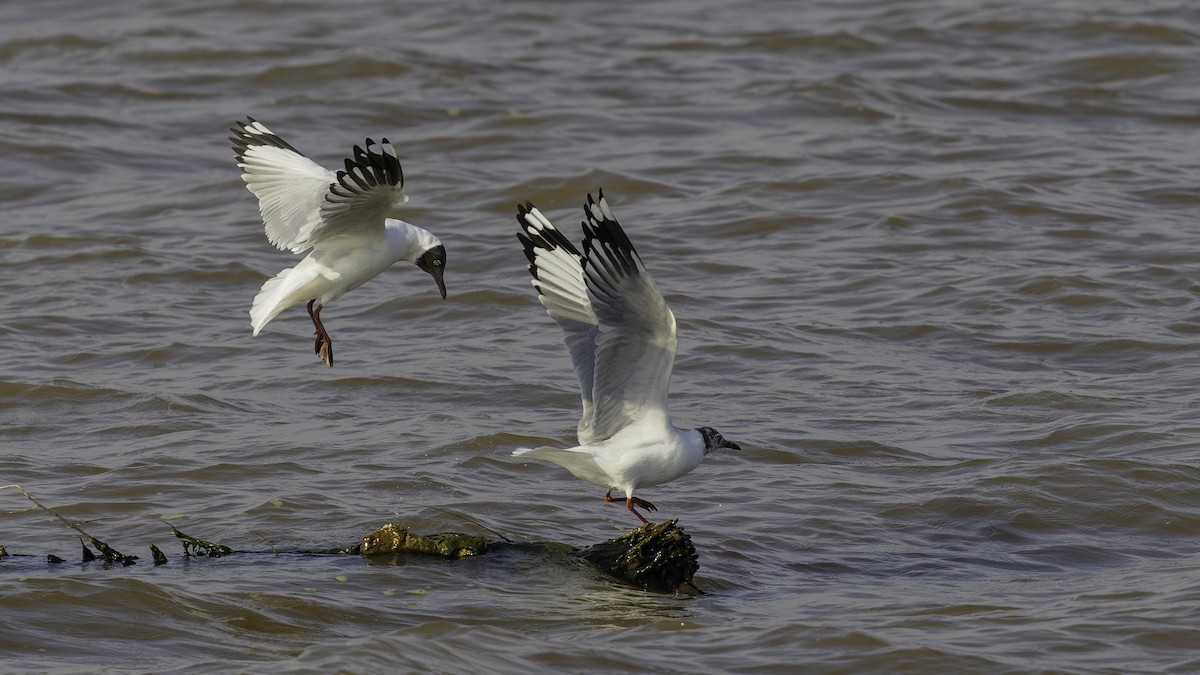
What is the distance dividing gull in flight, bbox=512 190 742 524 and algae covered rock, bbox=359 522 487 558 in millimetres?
542

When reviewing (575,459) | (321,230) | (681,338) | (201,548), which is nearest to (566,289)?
(575,459)

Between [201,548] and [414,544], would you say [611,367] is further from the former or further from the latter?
[201,548]

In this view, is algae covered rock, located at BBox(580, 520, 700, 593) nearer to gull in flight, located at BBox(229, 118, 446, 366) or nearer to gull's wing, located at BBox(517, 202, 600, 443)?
gull's wing, located at BBox(517, 202, 600, 443)

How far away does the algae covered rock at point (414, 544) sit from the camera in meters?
7.03

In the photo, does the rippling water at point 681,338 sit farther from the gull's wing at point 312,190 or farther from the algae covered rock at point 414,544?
the gull's wing at point 312,190

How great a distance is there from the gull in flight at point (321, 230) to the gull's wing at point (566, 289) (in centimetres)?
86

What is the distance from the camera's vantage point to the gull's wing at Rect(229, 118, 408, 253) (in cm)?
737

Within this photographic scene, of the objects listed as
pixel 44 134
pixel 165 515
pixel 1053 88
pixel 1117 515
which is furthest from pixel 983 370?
pixel 44 134

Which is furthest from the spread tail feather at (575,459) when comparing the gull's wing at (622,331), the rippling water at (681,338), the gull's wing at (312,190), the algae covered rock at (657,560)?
the gull's wing at (312,190)

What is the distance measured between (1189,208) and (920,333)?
3.63 m

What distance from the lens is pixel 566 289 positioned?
22.7 feet

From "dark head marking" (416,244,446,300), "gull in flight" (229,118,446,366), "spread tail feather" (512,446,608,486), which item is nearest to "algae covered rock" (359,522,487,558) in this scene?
"spread tail feather" (512,446,608,486)

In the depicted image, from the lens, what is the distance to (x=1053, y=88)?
54.3ft

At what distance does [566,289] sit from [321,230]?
159 centimetres
